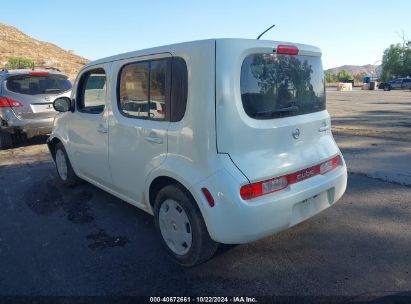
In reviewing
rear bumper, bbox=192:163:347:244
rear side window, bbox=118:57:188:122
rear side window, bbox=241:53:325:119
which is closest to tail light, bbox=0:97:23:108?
rear side window, bbox=118:57:188:122

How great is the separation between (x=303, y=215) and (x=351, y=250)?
689mm

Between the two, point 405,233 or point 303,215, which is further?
point 405,233

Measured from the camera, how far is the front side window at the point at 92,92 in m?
3.85

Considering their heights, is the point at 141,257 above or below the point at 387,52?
below

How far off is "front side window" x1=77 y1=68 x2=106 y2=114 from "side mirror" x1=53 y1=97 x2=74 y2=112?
0.14 metres

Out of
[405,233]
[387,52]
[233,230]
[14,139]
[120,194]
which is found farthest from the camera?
Result: [387,52]

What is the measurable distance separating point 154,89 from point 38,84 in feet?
19.6

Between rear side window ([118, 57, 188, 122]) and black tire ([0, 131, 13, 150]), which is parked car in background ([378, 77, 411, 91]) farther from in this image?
rear side window ([118, 57, 188, 122])

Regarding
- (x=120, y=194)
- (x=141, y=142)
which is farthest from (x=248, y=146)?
(x=120, y=194)

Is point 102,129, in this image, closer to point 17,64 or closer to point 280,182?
point 280,182

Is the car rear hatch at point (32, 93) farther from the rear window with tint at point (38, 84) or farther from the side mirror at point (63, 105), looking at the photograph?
the side mirror at point (63, 105)

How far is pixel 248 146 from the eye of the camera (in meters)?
2.63

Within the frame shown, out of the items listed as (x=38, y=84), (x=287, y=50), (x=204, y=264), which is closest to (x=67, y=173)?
(x=204, y=264)

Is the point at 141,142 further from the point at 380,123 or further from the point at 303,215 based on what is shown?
the point at 380,123
